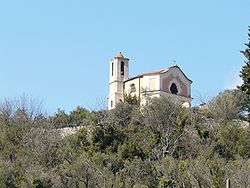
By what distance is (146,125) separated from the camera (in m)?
41.2

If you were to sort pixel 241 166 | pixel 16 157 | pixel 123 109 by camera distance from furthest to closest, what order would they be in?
pixel 123 109 → pixel 16 157 → pixel 241 166

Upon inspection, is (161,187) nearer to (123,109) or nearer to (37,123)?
(37,123)

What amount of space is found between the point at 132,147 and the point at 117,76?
703 inches

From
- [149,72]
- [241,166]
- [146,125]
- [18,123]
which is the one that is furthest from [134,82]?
[241,166]

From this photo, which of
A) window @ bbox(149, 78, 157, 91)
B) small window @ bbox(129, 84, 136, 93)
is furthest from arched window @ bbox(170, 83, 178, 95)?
small window @ bbox(129, 84, 136, 93)

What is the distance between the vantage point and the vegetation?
31078 millimetres

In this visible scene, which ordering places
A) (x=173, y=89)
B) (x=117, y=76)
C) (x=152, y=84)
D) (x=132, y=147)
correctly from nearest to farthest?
(x=132, y=147)
(x=152, y=84)
(x=173, y=89)
(x=117, y=76)

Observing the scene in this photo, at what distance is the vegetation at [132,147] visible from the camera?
31.1 meters

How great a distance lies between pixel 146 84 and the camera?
50.9m

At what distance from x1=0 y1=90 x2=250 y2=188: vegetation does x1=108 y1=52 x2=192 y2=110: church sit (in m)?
4.88

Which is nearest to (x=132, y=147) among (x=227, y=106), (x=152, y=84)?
(x=227, y=106)

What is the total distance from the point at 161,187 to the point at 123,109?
14737 millimetres

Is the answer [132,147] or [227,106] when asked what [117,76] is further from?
[132,147]

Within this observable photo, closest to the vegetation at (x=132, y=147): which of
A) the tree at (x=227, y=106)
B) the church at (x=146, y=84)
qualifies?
the tree at (x=227, y=106)
